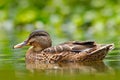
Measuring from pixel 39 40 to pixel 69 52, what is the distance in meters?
0.84

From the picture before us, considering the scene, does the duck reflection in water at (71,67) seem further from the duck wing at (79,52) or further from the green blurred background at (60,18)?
the green blurred background at (60,18)

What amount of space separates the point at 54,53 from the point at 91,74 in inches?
85.9

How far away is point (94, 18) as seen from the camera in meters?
17.0

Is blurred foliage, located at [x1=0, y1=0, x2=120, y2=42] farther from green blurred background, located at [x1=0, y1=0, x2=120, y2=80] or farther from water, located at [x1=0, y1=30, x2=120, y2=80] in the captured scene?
water, located at [x1=0, y1=30, x2=120, y2=80]

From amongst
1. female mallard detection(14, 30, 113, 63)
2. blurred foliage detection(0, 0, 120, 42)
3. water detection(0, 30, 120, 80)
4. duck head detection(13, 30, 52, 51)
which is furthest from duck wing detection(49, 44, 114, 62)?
blurred foliage detection(0, 0, 120, 42)

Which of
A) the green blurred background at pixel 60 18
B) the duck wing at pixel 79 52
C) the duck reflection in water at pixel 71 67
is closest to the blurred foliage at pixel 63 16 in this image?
the green blurred background at pixel 60 18

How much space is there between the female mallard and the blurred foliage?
4.76 metres

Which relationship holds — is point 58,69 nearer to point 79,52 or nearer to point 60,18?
point 79,52

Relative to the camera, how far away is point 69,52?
34.4 feet

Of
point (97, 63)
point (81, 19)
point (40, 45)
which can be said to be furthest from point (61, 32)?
point (97, 63)

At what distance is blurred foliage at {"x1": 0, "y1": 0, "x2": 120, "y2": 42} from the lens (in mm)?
16688

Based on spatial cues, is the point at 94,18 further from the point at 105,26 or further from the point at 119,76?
the point at 119,76

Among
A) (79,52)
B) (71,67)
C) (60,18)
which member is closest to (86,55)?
(79,52)

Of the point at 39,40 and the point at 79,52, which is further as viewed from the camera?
the point at 39,40
